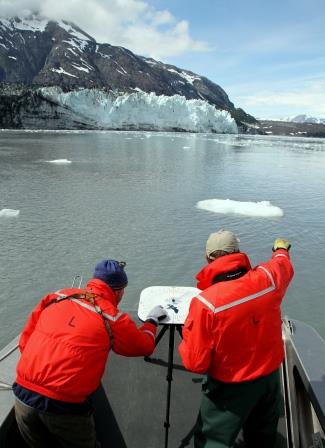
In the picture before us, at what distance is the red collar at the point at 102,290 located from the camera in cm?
225

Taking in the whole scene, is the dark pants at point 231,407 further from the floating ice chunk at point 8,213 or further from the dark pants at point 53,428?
the floating ice chunk at point 8,213

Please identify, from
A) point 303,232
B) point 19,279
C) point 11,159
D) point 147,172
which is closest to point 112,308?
point 19,279

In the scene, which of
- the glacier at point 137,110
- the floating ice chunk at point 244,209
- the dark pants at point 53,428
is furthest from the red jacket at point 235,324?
the glacier at point 137,110

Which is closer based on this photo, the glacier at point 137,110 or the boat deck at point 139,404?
the boat deck at point 139,404

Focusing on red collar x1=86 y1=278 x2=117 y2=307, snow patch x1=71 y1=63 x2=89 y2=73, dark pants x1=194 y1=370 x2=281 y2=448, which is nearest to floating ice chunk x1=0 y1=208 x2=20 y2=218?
red collar x1=86 y1=278 x2=117 y2=307

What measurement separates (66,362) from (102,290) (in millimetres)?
485

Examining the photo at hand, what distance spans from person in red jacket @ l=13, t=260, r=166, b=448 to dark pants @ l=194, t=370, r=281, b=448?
61 cm

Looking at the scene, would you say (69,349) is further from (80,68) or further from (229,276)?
(80,68)

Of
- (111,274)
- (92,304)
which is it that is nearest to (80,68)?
(111,274)

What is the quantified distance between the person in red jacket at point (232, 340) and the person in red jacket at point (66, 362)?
47 centimetres

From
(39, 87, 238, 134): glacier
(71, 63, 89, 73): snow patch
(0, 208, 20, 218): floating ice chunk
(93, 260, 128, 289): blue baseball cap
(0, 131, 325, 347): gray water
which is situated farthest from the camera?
(71, 63, 89, 73): snow patch

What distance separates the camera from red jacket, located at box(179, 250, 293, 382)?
2.02m

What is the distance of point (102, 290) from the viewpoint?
2283mm

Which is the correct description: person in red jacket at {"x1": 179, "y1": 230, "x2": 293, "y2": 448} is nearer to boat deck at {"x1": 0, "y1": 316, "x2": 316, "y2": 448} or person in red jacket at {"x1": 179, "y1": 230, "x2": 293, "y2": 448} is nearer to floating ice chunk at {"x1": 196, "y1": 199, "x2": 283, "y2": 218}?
boat deck at {"x1": 0, "y1": 316, "x2": 316, "y2": 448}
